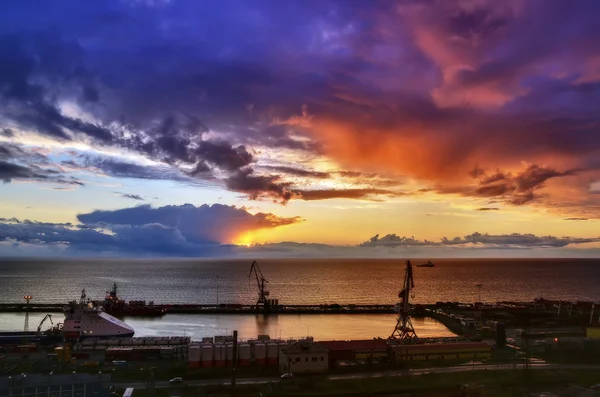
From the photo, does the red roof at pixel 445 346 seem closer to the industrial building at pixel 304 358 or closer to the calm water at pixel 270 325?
the industrial building at pixel 304 358

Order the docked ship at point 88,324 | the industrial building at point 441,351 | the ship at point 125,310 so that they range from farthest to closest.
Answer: the ship at point 125,310 → the docked ship at point 88,324 → the industrial building at point 441,351

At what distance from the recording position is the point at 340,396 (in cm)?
2839

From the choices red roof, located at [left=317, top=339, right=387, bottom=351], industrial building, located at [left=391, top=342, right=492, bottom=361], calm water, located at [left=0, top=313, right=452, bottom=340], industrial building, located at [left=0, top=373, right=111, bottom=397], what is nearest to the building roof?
red roof, located at [left=317, top=339, right=387, bottom=351]

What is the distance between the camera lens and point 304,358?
35094mm

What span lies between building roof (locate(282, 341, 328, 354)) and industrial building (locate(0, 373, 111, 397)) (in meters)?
13.7

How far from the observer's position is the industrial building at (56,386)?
2397cm

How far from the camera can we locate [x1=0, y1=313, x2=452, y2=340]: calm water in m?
60.4

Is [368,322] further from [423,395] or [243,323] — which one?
[423,395]

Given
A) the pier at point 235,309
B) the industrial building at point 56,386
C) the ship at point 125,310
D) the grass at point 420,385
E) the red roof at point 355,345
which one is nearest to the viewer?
the industrial building at point 56,386

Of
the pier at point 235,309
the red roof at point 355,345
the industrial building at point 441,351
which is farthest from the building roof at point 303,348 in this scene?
the pier at point 235,309

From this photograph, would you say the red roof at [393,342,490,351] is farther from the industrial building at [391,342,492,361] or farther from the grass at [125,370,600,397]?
the grass at [125,370,600,397]

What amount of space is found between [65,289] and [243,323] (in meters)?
81.1

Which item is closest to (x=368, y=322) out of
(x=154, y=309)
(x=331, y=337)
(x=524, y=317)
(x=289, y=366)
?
(x=331, y=337)

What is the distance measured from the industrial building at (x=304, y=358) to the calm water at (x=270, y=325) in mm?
22051
